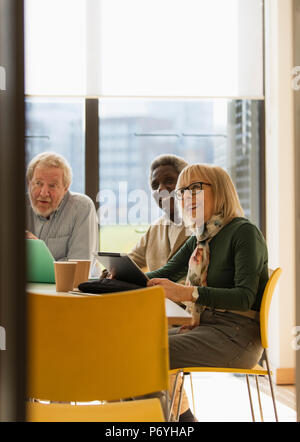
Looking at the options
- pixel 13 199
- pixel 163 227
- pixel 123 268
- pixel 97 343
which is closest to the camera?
pixel 13 199

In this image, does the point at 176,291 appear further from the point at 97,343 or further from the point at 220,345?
the point at 97,343

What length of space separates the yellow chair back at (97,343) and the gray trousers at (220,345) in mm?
529

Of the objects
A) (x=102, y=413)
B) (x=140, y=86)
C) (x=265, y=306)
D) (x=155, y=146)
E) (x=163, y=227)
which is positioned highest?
(x=140, y=86)

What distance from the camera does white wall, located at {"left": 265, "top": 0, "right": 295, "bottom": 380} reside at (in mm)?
3406

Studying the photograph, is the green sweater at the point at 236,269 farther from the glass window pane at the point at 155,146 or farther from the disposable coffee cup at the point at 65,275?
the glass window pane at the point at 155,146

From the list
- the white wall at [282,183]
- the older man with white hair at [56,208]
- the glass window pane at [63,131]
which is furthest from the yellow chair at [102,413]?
the glass window pane at [63,131]

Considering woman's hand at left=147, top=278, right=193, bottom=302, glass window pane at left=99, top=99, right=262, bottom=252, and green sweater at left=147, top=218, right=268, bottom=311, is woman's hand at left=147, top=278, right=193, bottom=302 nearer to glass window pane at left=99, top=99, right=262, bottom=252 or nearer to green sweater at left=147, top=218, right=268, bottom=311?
green sweater at left=147, top=218, right=268, bottom=311

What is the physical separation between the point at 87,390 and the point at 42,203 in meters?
1.66

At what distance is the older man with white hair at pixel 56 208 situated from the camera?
2580mm

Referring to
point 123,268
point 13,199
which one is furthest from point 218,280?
point 13,199

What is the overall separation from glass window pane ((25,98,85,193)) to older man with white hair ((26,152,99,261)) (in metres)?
0.76

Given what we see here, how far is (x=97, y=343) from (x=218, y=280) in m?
0.80

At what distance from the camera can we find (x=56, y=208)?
275cm

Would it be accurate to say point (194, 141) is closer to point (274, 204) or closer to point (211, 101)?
point (211, 101)
